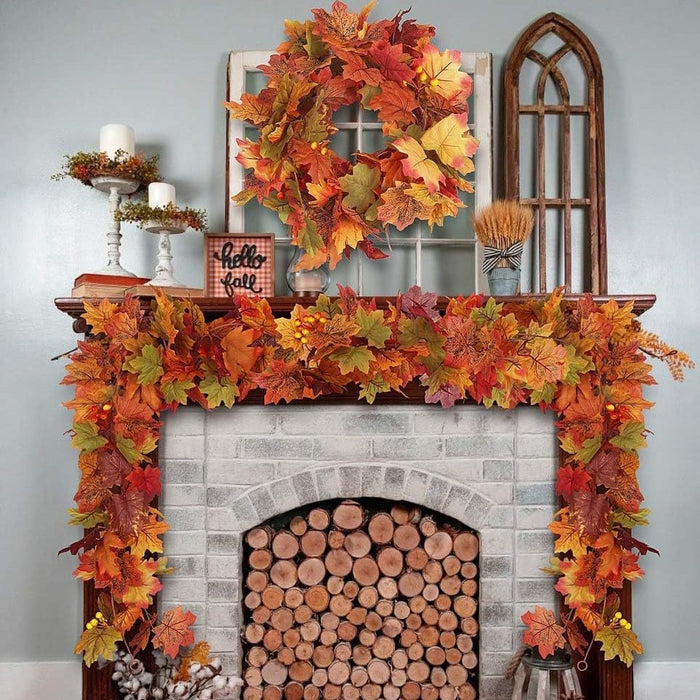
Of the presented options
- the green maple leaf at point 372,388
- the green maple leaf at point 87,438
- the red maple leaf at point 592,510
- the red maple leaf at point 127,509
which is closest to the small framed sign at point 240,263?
the green maple leaf at point 372,388

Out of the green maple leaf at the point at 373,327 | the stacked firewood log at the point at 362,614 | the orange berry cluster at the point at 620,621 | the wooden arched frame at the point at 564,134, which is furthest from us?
the wooden arched frame at the point at 564,134

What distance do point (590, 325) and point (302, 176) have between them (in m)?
1.00

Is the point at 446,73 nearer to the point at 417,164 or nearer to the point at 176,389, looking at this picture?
the point at 417,164

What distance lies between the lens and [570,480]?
204cm

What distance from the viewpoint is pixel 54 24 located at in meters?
2.41

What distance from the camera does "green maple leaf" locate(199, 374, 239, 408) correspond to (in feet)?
6.60

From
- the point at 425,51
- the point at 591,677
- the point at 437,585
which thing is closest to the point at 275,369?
the point at 437,585

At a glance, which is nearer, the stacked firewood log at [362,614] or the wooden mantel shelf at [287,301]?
the wooden mantel shelf at [287,301]

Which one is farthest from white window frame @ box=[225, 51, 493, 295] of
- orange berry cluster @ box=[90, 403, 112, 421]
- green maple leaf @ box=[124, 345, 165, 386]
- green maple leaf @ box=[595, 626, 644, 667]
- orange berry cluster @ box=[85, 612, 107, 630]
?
orange berry cluster @ box=[85, 612, 107, 630]

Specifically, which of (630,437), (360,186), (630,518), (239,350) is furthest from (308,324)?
(630,518)

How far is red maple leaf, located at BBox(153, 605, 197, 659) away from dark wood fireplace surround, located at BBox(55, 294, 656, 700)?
196 mm

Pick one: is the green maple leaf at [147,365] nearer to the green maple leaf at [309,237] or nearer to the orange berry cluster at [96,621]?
the green maple leaf at [309,237]

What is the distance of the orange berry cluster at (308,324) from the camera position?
1.95m

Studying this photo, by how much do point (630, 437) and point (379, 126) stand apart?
127cm
